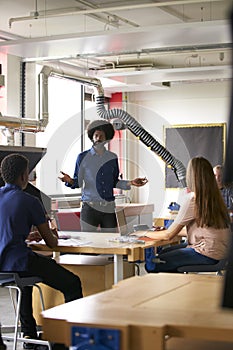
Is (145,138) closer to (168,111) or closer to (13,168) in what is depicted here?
(168,111)

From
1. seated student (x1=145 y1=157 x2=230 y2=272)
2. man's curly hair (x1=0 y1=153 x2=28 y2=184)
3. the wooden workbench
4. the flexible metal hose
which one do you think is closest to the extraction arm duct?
the flexible metal hose

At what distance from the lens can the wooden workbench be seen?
173cm

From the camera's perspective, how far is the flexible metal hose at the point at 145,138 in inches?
354

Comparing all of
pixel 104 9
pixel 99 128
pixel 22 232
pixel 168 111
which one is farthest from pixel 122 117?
pixel 22 232

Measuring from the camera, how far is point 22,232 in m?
4.33

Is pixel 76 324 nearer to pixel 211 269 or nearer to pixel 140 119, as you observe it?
pixel 211 269

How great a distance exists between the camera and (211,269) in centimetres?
481

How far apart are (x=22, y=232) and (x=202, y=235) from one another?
131 cm

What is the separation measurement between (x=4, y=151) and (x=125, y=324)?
3595 millimetres

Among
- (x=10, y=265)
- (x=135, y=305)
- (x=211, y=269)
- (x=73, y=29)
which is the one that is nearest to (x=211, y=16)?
(x=73, y=29)

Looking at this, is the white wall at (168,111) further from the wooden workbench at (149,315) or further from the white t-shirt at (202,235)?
the wooden workbench at (149,315)

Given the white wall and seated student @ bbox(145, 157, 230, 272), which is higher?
the white wall

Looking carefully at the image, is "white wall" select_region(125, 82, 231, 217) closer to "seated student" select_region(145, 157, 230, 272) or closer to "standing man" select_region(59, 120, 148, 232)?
"standing man" select_region(59, 120, 148, 232)

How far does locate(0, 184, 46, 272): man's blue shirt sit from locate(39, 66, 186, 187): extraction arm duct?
4543 mm
